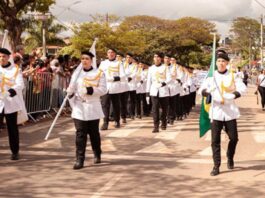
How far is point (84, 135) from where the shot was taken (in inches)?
329

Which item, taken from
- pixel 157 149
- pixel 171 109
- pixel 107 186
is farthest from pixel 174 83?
pixel 107 186

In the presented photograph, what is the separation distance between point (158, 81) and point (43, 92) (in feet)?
13.4

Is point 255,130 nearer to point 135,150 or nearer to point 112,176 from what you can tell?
point 135,150

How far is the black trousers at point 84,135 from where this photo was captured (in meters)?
8.27

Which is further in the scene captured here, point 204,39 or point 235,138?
point 204,39

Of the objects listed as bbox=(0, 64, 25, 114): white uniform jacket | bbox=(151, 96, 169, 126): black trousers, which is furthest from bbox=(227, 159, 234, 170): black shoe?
bbox=(151, 96, 169, 126): black trousers

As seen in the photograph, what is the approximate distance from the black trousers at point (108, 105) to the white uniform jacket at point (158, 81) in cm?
97

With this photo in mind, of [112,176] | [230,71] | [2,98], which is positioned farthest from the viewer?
[2,98]

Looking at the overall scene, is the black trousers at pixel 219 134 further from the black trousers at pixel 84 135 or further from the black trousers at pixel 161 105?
the black trousers at pixel 161 105

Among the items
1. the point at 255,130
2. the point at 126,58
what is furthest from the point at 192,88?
the point at 255,130

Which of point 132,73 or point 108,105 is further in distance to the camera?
point 132,73

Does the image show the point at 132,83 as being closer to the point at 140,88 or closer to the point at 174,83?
the point at 140,88

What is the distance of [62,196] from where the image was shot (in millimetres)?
6523

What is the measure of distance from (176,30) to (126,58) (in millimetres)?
55761
